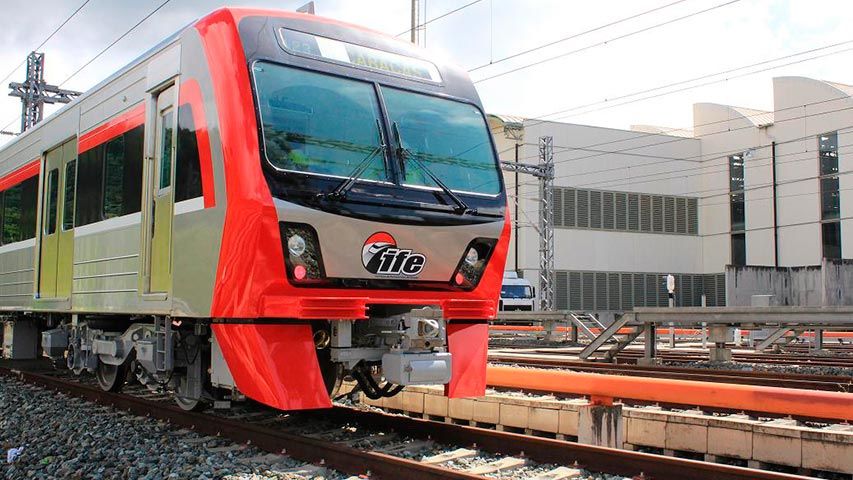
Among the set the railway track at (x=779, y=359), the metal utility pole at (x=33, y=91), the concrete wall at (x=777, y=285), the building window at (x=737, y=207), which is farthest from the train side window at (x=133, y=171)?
the building window at (x=737, y=207)

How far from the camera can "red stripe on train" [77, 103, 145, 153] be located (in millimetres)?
7293

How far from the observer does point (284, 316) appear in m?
5.70

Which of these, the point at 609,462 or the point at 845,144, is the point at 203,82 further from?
the point at 845,144

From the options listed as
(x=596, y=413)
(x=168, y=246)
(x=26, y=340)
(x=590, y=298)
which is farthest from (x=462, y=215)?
(x=590, y=298)

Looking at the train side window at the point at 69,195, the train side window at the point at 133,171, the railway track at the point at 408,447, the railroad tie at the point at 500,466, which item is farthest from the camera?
the train side window at the point at 69,195

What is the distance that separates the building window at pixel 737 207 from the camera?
4062cm

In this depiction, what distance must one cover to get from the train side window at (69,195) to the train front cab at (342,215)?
3.57 meters

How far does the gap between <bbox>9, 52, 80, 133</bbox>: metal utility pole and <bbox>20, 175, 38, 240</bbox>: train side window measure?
62.1 ft

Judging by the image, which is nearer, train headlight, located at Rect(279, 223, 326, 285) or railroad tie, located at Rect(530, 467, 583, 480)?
railroad tie, located at Rect(530, 467, 583, 480)

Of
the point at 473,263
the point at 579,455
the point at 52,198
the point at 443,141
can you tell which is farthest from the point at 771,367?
the point at 52,198

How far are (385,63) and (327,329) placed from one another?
7.61 feet

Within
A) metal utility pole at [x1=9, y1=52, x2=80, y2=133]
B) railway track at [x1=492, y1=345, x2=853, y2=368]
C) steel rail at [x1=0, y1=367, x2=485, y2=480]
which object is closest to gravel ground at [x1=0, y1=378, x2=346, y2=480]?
steel rail at [x1=0, y1=367, x2=485, y2=480]

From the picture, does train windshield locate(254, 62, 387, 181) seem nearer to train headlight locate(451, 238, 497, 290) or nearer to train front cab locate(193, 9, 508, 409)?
train front cab locate(193, 9, 508, 409)

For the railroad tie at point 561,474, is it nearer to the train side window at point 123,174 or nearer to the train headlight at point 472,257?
the train headlight at point 472,257
